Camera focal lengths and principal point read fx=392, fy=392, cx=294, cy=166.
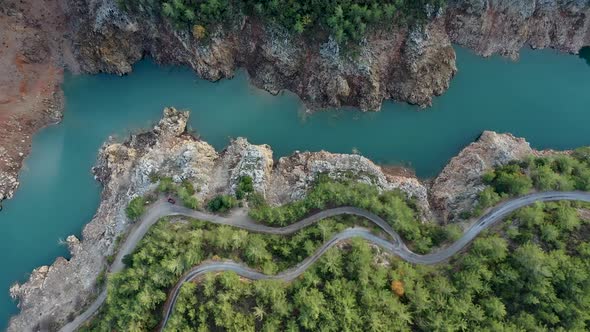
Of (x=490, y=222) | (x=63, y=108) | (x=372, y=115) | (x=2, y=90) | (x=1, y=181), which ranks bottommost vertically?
(x=1, y=181)

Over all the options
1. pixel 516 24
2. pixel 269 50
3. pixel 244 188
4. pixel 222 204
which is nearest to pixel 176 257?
pixel 222 204

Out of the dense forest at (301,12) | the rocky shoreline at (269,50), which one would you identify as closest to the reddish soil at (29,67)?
the rocky shoreline at (269,50)

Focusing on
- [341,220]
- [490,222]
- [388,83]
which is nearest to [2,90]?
[341,220]

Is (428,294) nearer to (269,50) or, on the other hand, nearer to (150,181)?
(150,181)

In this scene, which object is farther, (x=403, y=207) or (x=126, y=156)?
(x=126, y=156)

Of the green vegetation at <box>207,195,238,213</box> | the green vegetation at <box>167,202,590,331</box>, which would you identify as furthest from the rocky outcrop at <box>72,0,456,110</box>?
the green vegetation at <box>167,202,590,331</box>

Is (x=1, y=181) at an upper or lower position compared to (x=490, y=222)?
lower

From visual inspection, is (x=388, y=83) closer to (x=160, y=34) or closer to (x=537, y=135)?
(x=537, y=135)

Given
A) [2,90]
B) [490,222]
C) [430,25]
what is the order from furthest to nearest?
[2,90], [430,25], [490,222]
